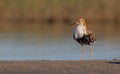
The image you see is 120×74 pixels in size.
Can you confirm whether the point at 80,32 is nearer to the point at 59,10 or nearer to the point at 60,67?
the point at 60,67

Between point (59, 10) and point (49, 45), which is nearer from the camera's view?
point (49, 45)

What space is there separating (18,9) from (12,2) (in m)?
0.54

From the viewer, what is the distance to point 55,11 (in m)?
34.3

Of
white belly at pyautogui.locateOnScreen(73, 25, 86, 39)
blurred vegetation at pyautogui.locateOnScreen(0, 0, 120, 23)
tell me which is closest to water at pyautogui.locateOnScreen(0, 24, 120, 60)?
white belly at pyautogui.locateOnScreen(73, 25, 86, 39)

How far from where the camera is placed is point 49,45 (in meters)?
21.3

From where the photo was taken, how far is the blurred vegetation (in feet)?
111

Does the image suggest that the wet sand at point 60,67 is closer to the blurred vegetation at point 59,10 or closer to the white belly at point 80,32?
the white belly at point 80,32

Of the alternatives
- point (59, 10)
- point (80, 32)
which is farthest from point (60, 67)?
point (59, 10)

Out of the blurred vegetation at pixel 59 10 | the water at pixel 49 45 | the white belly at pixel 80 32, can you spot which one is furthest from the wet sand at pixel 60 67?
the blurred vegetation at pixel 59 10

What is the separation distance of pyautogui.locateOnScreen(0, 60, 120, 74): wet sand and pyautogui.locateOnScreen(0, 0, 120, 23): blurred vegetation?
18995mm

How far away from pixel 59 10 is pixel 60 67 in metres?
20.6

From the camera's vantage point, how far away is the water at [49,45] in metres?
18.0

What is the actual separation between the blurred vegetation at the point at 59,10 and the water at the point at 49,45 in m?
3.43

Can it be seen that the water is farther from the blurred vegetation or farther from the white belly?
the blurred vegetation
